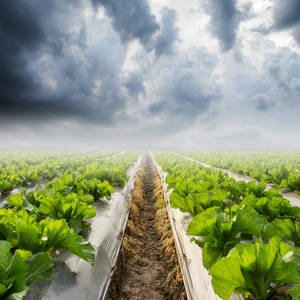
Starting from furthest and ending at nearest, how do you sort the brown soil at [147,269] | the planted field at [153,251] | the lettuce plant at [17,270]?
the brown soil at [147,269]
the planted field at [153,251]
the lettuce plant at [17,270]

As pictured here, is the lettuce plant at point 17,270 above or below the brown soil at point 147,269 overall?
above

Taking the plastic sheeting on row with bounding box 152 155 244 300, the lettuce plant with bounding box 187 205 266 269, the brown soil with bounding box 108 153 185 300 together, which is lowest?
the brown soil with bounding box 108 153 185 300

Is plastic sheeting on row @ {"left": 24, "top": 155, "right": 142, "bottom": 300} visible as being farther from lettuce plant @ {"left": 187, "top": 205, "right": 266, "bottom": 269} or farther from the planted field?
lettuce plant @ {"left": 187, "top": 205, "right": 266, "bottom": 269}

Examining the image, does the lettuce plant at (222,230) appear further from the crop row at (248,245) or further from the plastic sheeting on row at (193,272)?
the plastic sheeting on row at (193,272)

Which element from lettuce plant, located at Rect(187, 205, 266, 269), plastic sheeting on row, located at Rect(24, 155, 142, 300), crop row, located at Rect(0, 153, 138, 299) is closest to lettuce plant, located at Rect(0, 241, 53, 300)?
crop row, located at Rect(0, 153, 138, 299)

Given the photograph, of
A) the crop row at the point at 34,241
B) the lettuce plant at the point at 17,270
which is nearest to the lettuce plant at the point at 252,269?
the crop row at the point at 34,241

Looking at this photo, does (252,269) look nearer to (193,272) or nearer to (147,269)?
(193,272)

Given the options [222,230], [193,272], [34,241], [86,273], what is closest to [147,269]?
[193,272]

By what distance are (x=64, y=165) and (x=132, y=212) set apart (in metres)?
5.42

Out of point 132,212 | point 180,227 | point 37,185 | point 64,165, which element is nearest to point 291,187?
point 180,227

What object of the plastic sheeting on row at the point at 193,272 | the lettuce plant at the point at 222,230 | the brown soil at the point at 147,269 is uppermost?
the lettuce plant at the point at 222,230

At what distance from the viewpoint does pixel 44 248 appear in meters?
1.63

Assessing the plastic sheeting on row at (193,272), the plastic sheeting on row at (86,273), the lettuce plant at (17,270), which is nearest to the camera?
the lettuce plant at (17,270)

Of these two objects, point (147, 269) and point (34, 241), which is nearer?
point (34, 241)
